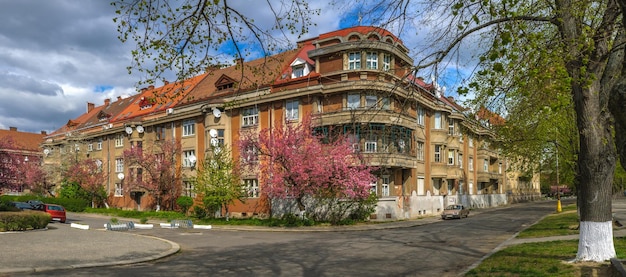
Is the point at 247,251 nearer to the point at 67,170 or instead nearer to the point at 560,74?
the point at 560,74

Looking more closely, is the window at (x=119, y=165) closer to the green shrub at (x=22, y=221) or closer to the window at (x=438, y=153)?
the green shrub at (x=22, y=221)

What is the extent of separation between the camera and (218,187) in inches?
1378

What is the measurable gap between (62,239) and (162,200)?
26935 millimetres

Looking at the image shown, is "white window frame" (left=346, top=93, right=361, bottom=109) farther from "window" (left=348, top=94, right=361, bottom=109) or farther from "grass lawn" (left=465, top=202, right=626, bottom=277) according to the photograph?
"grass lawn" (left=465, top=202, right=626, bottom=277)

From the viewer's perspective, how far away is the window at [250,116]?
130 feet

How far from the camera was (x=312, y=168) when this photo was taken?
97.6 ft

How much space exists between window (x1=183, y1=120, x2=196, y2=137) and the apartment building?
0.10 meters

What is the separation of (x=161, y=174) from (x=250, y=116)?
38.4 feet

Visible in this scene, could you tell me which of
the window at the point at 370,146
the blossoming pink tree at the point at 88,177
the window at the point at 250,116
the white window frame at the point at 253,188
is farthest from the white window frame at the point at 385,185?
the blossoming pink tree at the point at 88,177

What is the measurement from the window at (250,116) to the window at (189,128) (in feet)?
21.6

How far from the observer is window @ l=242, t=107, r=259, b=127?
39594mm

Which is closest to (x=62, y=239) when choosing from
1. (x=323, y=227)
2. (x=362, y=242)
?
(x=362, y=242)

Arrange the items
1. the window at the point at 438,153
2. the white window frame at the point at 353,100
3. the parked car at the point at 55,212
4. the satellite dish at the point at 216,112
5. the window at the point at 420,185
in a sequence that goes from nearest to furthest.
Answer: the white window frame at the point at 353,100 < the parked car at the point at 55,212 < the satellite dish at the point at 216,112 < the window at the point at 420,185 < the window at the point at 438,153

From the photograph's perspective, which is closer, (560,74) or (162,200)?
(560,74)
